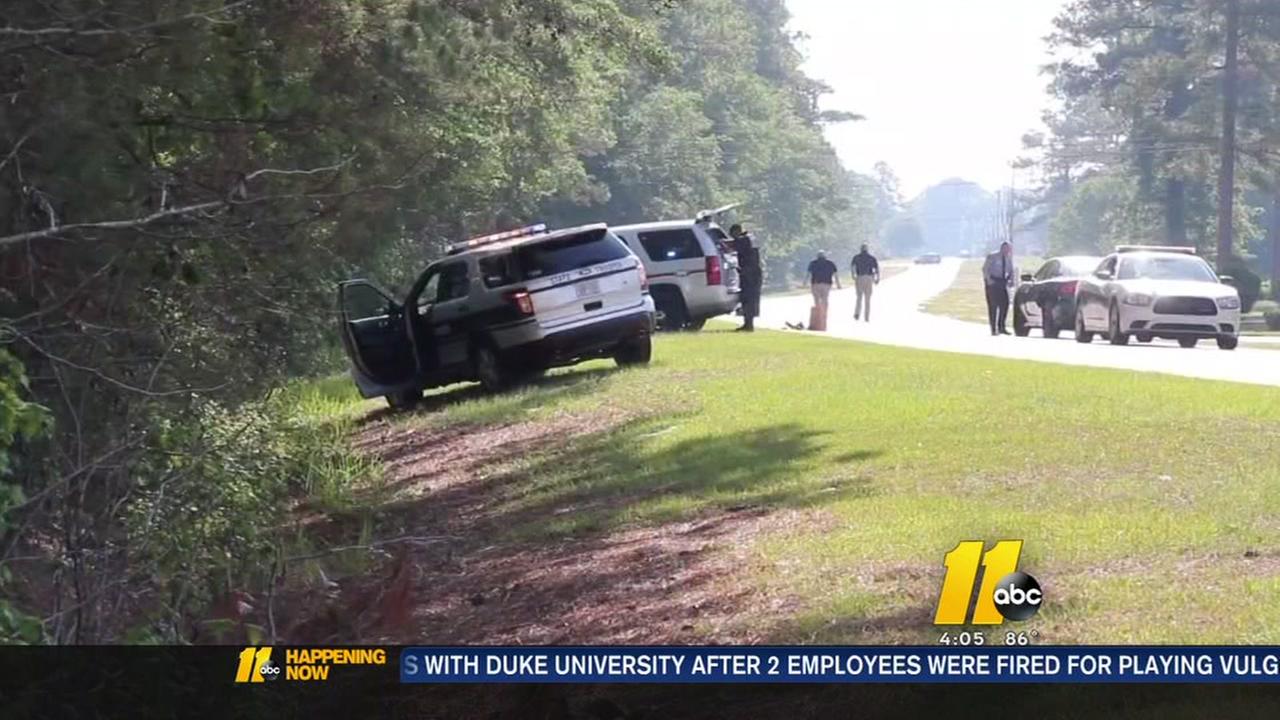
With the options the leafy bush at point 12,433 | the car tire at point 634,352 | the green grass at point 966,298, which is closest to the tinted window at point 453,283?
the car tire at point 634,352

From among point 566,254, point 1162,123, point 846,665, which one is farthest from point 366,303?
point 1162,123

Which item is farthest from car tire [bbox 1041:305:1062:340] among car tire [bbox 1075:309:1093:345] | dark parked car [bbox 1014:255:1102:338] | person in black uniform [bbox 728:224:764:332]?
person in black uniform [bbox 728:224:764:332]

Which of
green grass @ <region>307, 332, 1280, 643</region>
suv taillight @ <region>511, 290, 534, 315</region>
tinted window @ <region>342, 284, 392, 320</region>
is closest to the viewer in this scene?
green grass @ <region>307, 332, 1280, 643</region>

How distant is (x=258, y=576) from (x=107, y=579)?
2.63 meters

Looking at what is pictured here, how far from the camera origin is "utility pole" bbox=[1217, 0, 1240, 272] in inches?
1670

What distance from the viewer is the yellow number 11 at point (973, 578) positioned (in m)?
7.41

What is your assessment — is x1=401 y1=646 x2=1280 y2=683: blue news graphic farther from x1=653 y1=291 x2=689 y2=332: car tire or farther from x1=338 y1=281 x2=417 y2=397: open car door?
x1=653 y1=291 x2=689 y2=332: car tire

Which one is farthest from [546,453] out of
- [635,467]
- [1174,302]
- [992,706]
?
[1174,302]

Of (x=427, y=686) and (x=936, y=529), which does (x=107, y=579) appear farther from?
(x=936, y=529)

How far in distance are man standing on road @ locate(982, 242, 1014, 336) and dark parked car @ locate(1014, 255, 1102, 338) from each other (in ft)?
0.77

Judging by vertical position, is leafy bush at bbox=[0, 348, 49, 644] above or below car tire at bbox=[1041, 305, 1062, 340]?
above

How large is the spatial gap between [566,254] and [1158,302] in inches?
412

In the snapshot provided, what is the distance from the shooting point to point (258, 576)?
12.7 meters

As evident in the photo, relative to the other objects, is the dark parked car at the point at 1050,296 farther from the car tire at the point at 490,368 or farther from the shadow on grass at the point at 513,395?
the car tire at the point at 490,368
